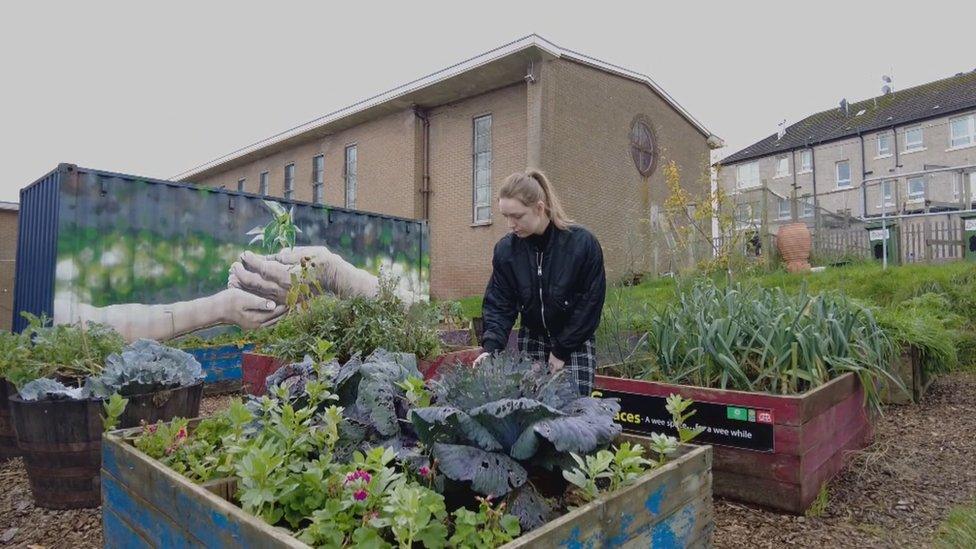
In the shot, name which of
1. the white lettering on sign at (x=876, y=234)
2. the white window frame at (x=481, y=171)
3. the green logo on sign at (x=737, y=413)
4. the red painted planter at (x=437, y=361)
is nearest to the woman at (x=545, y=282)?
the green logo on sign at (x=737, y=413)

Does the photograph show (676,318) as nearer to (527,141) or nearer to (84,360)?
(84,360)

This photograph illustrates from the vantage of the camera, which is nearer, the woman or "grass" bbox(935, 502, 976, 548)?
"grass" bbox(935, 502, 976, 548)

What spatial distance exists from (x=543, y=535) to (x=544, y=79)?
551 inches

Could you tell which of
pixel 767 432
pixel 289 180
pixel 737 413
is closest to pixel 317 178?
pixel 289 180

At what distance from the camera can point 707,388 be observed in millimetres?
2969

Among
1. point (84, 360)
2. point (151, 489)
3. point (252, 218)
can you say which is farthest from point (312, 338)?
point (252, 218)

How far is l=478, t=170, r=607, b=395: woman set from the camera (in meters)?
2.68

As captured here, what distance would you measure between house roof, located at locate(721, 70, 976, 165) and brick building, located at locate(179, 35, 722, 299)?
17.0m

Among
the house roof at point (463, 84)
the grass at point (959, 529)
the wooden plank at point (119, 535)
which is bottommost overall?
the grass at point (959, 529)

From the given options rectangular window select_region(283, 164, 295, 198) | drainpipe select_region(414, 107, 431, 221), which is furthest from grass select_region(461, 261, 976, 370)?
rectangular window select_region(283, 164, 295, 198)

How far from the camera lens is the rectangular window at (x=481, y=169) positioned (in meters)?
15.6

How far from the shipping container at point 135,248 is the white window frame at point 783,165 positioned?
36.4 meters

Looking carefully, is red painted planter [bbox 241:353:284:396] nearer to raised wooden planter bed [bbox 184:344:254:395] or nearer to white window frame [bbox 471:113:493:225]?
raised wooden planter bed [bbox 184:344:254:395]

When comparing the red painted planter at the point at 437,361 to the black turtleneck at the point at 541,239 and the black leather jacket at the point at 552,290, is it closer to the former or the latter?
the black leather jacket at the point at 552,290
